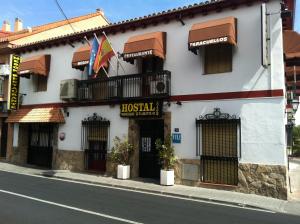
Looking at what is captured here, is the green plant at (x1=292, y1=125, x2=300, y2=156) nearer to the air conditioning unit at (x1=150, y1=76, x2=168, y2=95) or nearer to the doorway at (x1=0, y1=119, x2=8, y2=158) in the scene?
the air conditioning unit at (x1=150, y1=76, x2=168, y2=95)

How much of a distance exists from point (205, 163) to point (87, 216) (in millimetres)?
6148

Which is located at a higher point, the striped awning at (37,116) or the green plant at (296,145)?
the striped awning at (37,116)

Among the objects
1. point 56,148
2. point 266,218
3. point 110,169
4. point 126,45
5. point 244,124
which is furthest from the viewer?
point 56,148

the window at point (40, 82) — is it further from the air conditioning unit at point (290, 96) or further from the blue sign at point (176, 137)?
the air conditioning unit at point (290, 96)

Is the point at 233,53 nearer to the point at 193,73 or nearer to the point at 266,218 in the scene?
the point at 193,73

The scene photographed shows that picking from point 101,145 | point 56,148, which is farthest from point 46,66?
point 101,145

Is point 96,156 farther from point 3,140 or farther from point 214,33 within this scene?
point 3,140

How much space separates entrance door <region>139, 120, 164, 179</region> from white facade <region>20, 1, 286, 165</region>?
2.82 ft

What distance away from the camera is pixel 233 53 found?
13.1 m

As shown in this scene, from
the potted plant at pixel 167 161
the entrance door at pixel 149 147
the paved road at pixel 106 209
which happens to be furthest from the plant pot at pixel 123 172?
the paved road at pixel 106 209

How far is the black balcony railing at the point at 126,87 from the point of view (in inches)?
572

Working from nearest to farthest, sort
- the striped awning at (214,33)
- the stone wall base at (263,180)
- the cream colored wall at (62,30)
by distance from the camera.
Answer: the stone wall base at (263,180)
the striped awning at (214,33)
the cream colored wall at (62,30)

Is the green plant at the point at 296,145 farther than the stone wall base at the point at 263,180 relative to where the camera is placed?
Yes

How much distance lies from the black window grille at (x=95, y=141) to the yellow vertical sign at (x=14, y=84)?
5.34 m
